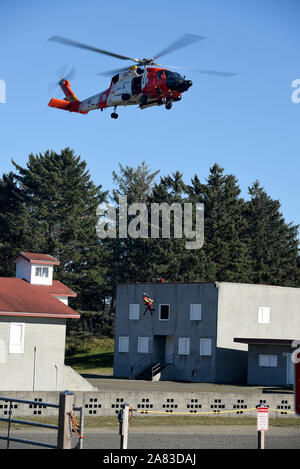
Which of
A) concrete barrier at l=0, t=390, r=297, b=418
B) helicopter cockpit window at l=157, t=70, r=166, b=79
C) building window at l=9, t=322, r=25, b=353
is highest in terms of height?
helicopter cockpit window at l=157, t=70, r=166, b=79

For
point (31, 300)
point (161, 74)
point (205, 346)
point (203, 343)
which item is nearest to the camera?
point (161, 74)

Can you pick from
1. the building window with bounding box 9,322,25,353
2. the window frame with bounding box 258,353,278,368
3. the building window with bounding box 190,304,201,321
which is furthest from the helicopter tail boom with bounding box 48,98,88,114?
the window frame with bounding box 258,353,278,368

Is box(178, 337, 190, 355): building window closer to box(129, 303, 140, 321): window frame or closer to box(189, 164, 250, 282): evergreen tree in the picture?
box(129, 303, 140, 321): window frame

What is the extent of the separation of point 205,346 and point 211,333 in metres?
1.04

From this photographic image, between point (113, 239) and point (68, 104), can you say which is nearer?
point (68, 104)

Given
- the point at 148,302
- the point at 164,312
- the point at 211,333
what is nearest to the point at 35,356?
the point at 211,333

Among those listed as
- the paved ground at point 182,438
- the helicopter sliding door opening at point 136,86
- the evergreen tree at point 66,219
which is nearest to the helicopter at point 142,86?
the helicopter sliding door opening at point 136,86

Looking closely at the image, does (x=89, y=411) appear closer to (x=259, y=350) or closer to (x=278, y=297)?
(x=259, y=350)

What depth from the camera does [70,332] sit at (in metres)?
82.9

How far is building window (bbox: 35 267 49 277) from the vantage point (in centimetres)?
4500

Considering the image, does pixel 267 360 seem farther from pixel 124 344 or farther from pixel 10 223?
pixel 10 223

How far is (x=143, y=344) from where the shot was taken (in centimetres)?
5816

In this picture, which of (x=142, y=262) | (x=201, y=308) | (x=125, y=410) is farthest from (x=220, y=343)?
(x=125, y=410)

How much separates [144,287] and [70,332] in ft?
85.3
